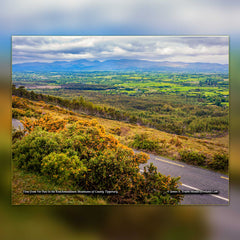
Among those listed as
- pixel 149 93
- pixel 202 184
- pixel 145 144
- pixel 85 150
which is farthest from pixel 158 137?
pixel 85 150

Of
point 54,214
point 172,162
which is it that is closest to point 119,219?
point 54,214

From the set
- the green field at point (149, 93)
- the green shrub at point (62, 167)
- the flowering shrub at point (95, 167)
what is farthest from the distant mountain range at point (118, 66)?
the green shrub at point (62, 167)

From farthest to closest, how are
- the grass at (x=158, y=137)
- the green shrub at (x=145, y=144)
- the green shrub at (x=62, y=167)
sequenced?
the green shrub at (x=145, y=144) < the grass at (x=158, y=137) < the green shrub at (x=62, y=167)

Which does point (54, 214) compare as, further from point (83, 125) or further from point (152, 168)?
point (152, 168)

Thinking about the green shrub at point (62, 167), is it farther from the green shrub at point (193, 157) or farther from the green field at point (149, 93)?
the green shrub at point (193, 157)

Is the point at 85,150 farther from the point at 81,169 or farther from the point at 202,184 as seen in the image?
the point at 202,184

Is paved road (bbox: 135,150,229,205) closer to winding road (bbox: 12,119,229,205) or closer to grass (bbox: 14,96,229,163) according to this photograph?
winding road (bbox: 12,119,229,205)

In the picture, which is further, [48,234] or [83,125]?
[83,125]
